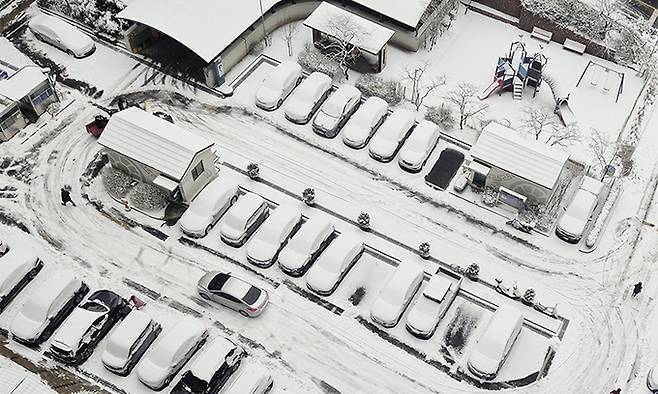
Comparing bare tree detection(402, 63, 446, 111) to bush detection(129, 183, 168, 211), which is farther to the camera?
bare tree detection(402, 63, 446, 111)

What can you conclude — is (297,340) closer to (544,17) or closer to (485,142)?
(485,142)

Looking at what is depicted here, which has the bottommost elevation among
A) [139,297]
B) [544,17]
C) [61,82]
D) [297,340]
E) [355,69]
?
[139,297]

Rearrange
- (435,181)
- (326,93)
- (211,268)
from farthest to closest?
(326,93) < (435,181) < (211,268)

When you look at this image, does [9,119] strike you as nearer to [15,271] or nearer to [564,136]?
[15,271]

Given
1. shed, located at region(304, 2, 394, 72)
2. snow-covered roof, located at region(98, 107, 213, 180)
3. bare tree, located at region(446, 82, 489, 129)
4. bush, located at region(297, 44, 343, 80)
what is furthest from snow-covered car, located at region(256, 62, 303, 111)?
bare tree, located at region(446, 82, 489, 129)

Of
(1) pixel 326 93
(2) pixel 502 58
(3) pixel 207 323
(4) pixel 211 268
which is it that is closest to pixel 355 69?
(1) pixel 326 93

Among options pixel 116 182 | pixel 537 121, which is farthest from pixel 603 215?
pixel 116 182

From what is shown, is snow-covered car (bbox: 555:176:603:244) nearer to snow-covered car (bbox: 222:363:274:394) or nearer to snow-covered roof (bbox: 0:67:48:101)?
snow-covered car (bbox: 222:363:274:394)
